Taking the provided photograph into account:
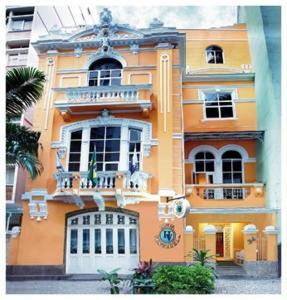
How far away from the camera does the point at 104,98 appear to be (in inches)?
274

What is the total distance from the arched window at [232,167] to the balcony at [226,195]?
19.7 inches

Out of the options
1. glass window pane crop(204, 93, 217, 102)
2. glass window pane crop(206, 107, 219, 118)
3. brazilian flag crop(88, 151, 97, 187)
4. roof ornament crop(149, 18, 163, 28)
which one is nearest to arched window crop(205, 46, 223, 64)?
glass window pane crop(204, 93, 217, 102)

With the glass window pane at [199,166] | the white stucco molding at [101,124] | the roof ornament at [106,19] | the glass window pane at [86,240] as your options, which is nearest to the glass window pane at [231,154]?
the glass window pane at [199,166]

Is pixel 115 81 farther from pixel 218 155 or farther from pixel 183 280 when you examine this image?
pixel 183 280

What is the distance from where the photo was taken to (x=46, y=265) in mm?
6309

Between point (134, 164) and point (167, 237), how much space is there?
1.30 m

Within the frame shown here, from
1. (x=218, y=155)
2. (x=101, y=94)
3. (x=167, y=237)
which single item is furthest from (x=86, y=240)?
(x=218, y=155)

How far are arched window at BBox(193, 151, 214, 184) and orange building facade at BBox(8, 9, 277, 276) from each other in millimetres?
21

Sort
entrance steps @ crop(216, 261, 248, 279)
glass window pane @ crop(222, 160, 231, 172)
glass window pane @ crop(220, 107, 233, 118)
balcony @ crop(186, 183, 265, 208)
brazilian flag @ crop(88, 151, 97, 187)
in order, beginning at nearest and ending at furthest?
entrance steps @ crop(216, 261, 248, 279)
brazilian flag @ crop(88, 151, 97, 187)
balcony @ crop(186, 183, 265, 208)
glass window pane @ crop(222, 160, 231, 172)
glass window pane @ crop(220, 107, 233, 118)

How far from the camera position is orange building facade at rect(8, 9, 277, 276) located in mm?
6332

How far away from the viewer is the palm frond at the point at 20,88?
495 centimetres

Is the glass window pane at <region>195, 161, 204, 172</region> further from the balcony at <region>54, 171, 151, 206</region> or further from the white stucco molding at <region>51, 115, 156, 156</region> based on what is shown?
the balcony at <region>54, 171, 151, 206</region>
